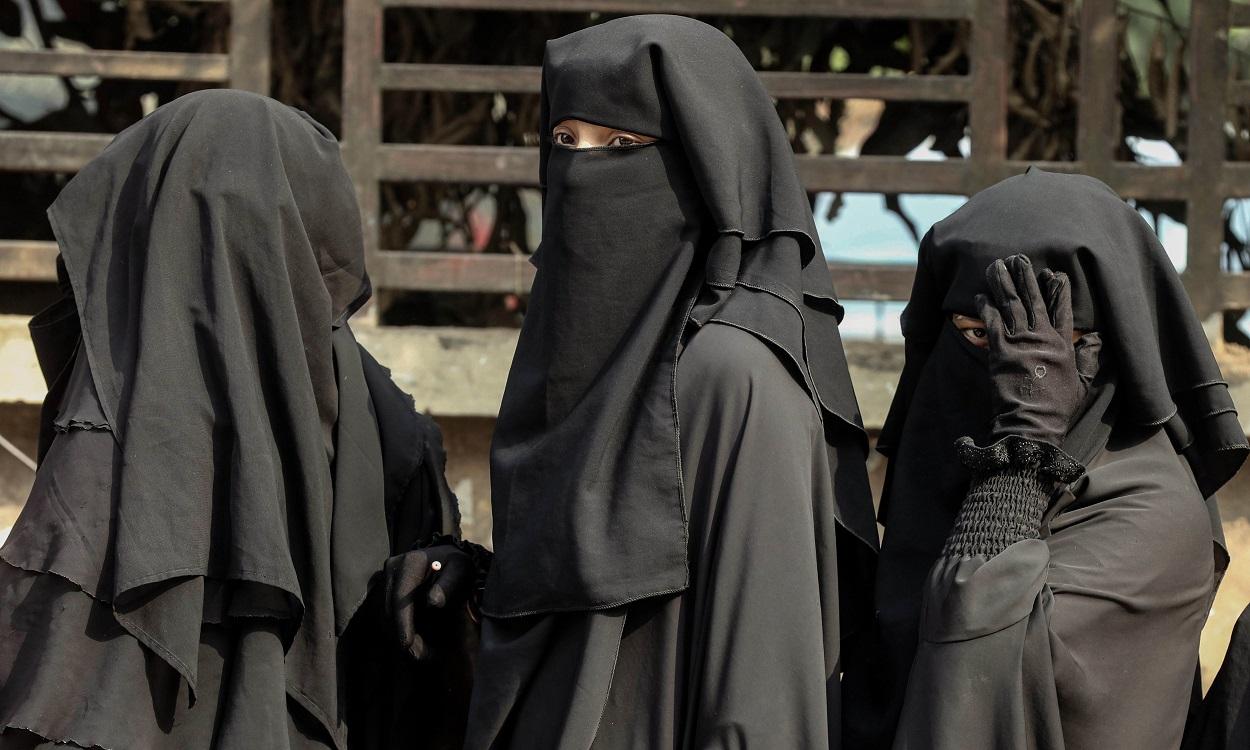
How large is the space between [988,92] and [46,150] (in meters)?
2.42

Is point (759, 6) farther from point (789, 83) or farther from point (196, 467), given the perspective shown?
point (196, 467)

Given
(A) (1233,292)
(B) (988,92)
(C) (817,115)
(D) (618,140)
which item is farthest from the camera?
(C) (817,115)

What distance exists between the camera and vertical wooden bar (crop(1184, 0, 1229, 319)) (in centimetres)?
460

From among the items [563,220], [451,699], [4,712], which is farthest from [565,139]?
[4,712]

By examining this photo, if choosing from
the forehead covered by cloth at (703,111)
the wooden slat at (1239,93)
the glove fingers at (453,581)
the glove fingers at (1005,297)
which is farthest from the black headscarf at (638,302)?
the wooden slat at (1239,93)

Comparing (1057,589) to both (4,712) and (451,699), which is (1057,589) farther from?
(4,712)

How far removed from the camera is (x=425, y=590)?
10.0 ft

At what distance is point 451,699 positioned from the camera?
3.24m

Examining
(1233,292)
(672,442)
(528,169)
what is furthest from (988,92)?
(672,442)

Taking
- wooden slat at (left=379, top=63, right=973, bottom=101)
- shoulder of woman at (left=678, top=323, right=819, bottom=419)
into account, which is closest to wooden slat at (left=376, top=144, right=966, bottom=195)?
wooden slat at (left=379, top=63, right=973, bottom=101)

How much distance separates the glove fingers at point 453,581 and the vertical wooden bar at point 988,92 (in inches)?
83.4

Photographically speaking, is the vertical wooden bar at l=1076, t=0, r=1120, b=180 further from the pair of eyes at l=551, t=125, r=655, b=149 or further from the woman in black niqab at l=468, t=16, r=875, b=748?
the pair of eyes at l=551, t=125, r=655, b=149

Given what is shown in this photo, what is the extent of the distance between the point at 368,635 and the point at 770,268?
3.25 ft

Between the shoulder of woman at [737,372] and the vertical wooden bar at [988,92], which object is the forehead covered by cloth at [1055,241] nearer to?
the shoulder of woman at [737,372]
